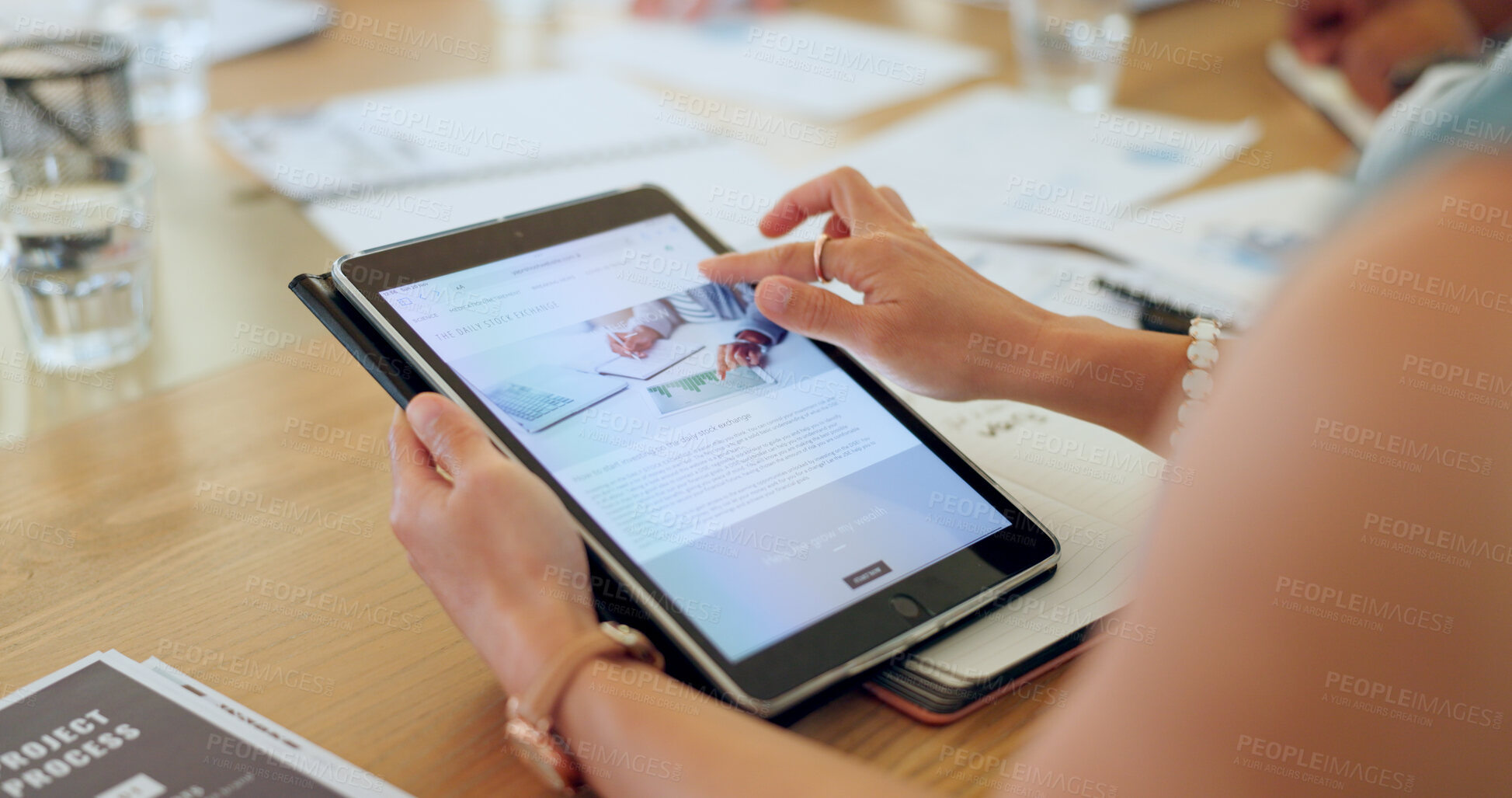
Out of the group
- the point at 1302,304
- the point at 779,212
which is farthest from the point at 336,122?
the point at 1302,304

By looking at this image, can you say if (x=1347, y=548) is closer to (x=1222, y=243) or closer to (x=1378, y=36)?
(x=1222, y=243)

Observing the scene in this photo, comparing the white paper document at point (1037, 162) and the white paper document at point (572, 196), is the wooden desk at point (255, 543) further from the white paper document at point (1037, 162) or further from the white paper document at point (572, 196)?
the white paper document at point (1037, 162)

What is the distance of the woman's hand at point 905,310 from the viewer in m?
0.63

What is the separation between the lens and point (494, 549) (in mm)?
468

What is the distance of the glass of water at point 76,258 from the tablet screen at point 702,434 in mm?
337

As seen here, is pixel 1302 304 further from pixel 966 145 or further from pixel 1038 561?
pixel 966 145

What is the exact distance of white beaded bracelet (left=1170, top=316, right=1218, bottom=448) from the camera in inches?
24.2

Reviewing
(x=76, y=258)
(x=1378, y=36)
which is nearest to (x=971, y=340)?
(x=76, y=258)

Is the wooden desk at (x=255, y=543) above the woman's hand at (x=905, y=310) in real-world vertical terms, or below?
below

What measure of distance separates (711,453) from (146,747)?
27cm

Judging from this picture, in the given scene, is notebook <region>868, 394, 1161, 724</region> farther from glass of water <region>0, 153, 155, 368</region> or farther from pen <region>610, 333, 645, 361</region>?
glass of water <region>0, 153, 155, 368</region>

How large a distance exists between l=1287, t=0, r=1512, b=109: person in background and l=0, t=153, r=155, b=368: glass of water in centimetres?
120

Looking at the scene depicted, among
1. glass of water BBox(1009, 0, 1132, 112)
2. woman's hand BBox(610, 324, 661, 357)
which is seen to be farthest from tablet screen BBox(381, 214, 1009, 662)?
glass of water BBox(1009, 0, 1132, 112)

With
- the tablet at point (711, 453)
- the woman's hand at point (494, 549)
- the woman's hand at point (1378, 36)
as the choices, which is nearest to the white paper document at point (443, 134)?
the tablet at point (711, 453)
